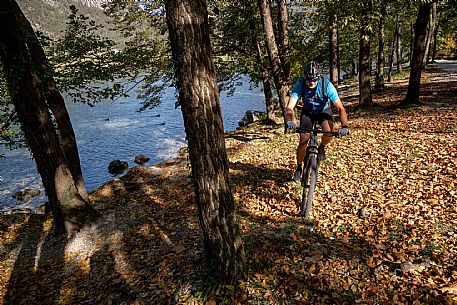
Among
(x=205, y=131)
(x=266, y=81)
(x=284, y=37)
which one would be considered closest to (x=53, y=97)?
(x=205, y=131)

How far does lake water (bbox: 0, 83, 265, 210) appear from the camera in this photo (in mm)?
21922

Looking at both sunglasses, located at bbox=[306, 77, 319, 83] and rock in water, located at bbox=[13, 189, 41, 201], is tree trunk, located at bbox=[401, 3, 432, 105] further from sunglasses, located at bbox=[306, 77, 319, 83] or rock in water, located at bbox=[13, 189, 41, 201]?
rock in water, located at bbox=[13, 189, 41, 201]

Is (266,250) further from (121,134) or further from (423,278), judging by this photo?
(121,134)

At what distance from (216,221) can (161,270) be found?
2084 mm

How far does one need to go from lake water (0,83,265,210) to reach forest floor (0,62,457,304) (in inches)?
522

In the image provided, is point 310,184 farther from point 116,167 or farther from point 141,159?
point 141,159

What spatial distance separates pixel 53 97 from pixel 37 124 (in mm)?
1758

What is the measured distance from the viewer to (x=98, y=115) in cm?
4622

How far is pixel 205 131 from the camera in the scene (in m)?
3.35

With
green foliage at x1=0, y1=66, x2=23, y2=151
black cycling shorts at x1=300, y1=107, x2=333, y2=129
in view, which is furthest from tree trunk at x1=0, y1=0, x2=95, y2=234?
black cycling shorts at x1=300, y1=107, x2=333, y2=129

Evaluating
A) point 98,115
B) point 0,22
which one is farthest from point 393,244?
point 98,115

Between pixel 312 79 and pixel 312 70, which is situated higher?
pixel 312 70

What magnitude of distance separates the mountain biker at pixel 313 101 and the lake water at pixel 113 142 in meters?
17.5

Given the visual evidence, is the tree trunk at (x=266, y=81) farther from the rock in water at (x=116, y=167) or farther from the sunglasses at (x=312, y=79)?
the rock in water at (x=116, y=167)
